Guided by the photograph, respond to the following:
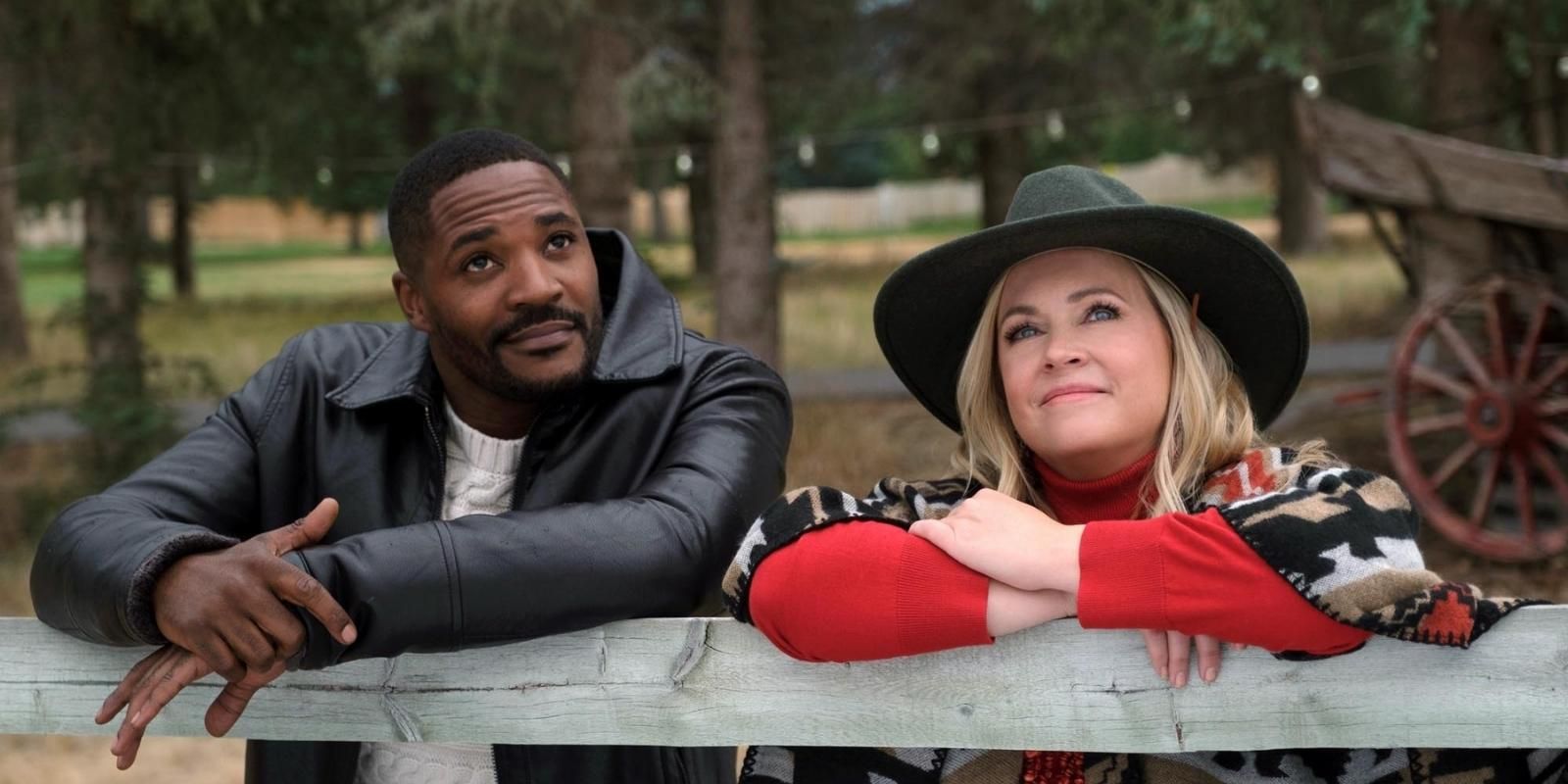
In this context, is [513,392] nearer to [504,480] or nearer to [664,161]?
[504,480]

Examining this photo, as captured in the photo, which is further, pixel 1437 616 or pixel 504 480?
pixel 504 480

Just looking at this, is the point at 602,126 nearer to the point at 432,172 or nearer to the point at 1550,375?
the point at 1550,375

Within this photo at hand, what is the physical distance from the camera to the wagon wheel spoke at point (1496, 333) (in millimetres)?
7758

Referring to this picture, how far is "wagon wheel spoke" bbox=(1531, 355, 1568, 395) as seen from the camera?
7.60 m

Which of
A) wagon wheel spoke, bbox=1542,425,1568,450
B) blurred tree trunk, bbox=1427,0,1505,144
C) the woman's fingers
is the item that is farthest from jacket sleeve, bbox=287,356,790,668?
blurred tree trunk, bbox=1427,0,1505,144

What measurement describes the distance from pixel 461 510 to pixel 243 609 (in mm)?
634

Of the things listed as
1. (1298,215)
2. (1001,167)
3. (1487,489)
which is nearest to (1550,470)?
(1487,489)

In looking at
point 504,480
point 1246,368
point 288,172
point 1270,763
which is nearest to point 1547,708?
point 1270,763

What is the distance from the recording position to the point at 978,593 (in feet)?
5.84

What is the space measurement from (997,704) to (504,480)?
99 centimetres

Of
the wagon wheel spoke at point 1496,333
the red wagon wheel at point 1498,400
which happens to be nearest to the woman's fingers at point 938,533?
the red wagon wheel at point 1498,400

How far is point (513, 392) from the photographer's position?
7.99 ft

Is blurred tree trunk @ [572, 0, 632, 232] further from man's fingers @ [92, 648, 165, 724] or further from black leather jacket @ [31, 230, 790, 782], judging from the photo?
man's fingers @ [92, 648, 165, 724]

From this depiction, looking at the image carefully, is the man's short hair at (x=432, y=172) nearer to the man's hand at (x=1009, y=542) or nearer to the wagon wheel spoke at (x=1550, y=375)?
the man's hand at (x=1009, y=542)
